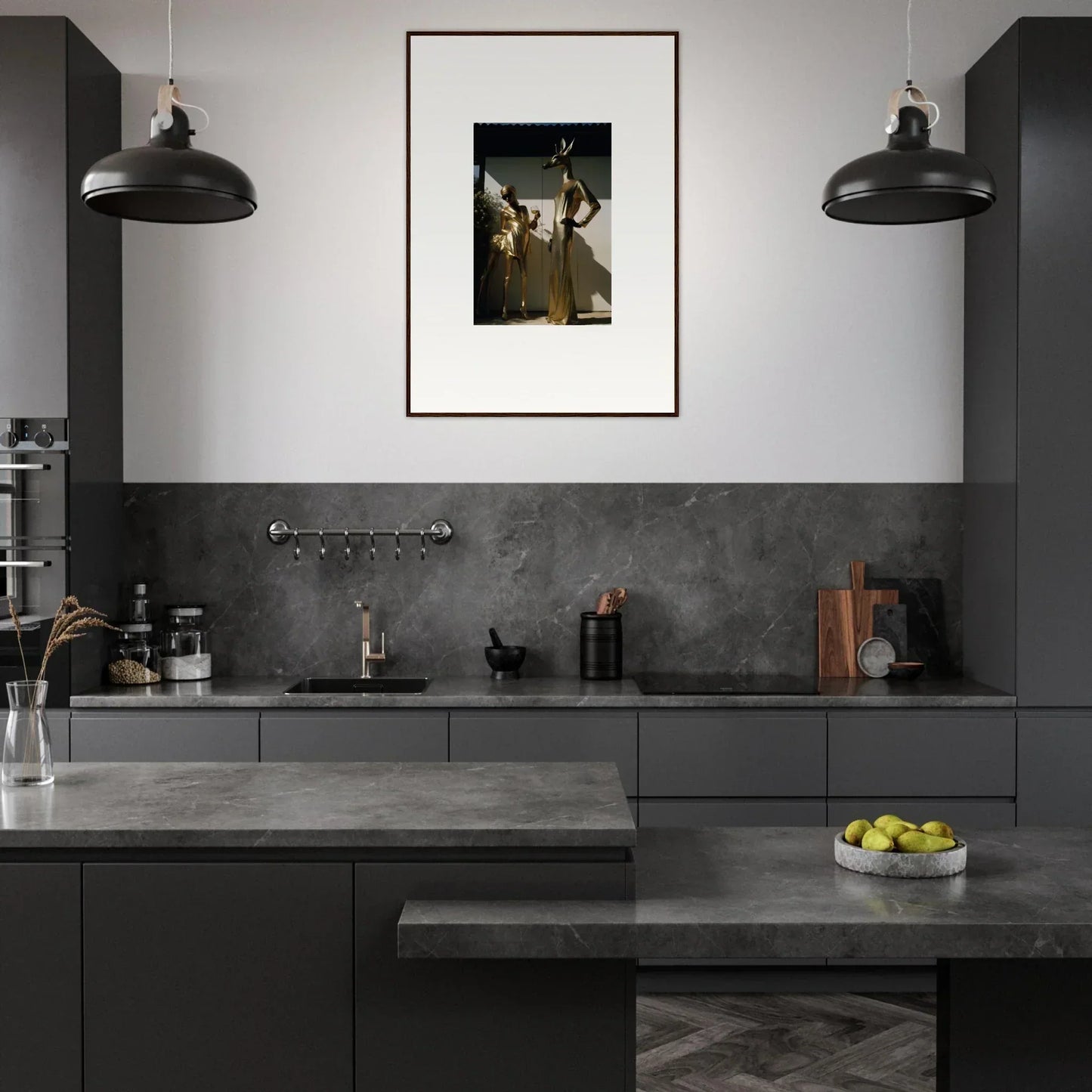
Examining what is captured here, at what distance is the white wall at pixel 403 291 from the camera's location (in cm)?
460

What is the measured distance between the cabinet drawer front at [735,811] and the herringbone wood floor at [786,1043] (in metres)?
0.60

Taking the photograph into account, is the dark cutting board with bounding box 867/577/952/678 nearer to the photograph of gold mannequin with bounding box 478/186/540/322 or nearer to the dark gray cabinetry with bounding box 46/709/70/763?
the photograph of gold mannequin with bounding box 478/186/540/322

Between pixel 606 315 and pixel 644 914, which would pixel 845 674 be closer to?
pixel 606 315

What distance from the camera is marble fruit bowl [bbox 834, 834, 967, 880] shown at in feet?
7.14

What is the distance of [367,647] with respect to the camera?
14.8 ft

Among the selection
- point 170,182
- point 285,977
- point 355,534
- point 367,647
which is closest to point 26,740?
point 285,977

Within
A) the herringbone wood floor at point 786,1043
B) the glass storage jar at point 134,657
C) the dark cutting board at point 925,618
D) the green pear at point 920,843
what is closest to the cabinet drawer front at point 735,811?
the herringbone wood floor at point 786,1043

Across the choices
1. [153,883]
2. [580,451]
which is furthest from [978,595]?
[153,883]

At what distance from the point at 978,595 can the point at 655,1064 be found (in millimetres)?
2171

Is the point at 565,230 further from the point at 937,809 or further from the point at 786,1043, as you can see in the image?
→ the point at 786,1043

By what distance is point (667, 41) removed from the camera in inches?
180

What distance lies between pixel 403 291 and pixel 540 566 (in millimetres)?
1247

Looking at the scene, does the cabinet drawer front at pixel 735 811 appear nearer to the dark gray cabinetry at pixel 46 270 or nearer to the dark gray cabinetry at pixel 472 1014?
the dark gray cabinetry at pixel 472 1014

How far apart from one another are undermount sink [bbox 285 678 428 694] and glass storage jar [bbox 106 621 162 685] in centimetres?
56
